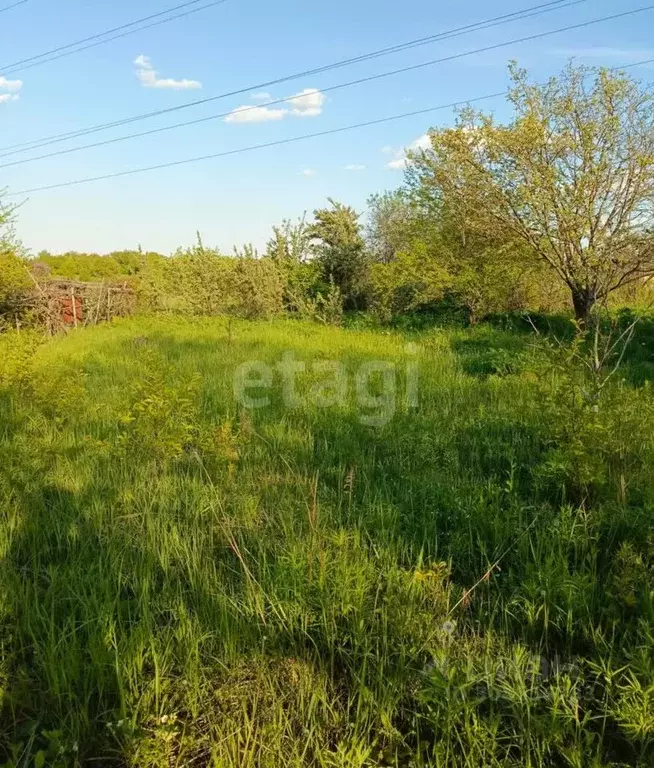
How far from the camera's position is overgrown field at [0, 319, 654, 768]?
5.06ft

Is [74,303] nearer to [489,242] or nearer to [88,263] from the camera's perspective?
[489,242]

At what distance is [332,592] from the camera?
2084 millimetres

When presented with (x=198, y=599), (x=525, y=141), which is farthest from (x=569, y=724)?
(x=525, y=141)

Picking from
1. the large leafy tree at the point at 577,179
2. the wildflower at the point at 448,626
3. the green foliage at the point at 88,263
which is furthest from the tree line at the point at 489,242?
the green foliage at the point at 88,263

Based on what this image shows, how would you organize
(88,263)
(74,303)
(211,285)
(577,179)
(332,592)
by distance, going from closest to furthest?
(332,592), (577,179), (74,303), (211,285), (88,263)

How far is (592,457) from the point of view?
2.74 m

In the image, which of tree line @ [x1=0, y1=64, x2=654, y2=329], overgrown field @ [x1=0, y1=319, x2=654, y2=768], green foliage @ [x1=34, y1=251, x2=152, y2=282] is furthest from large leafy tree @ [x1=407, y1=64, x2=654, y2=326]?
green foliage @ [x1=34, y1=251, x2=152, y2=282]

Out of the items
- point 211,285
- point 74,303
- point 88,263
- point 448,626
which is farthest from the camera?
point 88,263

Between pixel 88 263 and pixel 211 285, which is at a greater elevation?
pixel 88 263

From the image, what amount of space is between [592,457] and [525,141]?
798 cm

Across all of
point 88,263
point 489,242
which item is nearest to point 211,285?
point 489,242

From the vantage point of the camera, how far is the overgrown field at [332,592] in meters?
1.54

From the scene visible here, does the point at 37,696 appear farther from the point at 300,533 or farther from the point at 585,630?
the point at 585,630

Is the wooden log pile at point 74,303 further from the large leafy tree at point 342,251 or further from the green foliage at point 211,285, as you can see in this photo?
the large leafy tree at point 342,251
